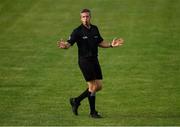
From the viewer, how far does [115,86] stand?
22.5 m

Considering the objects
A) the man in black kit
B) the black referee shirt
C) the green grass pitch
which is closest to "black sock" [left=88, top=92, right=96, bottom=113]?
the man in black kit

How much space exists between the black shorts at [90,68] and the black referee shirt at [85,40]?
0.12 metres

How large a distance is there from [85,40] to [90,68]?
0.66 metres

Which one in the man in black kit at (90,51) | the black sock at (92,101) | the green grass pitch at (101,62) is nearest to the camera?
the man in black kit at (90,51)

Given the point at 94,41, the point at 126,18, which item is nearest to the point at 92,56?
the point at 94,41

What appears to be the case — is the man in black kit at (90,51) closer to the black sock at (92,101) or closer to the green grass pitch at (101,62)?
the black sock at (92,101)

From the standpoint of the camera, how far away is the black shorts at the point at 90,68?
18.4 meters

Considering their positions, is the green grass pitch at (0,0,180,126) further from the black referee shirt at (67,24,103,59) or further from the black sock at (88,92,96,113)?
the black referee shirt at (67,24,103,59)

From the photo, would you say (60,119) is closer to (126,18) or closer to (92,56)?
(92,56)

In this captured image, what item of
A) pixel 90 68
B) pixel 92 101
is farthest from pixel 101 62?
pixel 90 68

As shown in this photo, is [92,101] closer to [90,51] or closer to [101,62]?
[90,51]

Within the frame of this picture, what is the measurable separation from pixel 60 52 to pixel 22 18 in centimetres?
544

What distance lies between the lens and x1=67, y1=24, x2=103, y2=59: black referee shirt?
1839 cm

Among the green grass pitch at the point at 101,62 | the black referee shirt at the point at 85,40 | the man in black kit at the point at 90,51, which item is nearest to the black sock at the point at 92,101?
the man in black kit at the point at 90,51
